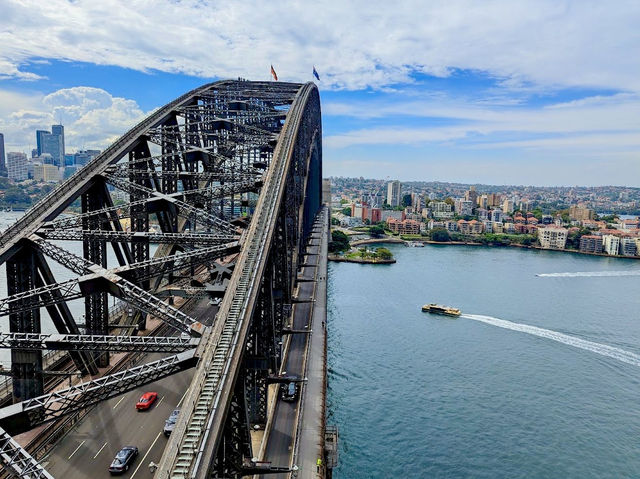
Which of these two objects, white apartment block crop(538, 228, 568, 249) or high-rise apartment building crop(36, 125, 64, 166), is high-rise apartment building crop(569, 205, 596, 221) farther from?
high-rise apartment building crop(36, 125, 64, 166)

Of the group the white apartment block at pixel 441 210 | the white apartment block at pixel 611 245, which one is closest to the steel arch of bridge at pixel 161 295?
the white apartment block at pixel 611 245

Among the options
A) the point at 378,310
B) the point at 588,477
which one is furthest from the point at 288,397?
the point at 378,310

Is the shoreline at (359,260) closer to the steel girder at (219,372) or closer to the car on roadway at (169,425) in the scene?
the steel girder at (219,372)

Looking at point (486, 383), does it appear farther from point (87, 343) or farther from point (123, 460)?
point (87, 343)

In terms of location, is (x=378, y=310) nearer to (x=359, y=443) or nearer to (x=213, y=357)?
(x=359, y=443)

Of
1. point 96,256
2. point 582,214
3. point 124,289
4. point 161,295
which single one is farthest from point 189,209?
point 582,214

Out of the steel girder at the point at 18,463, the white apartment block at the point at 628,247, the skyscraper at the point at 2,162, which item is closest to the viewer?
the steel girder at the point at 18,463
